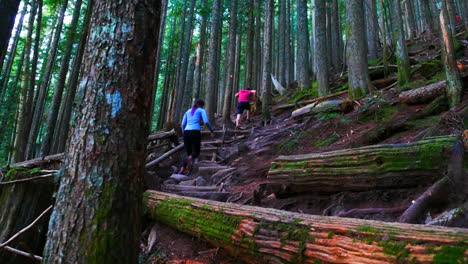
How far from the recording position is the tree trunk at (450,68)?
4.79 metres

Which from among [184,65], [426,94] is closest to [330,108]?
[426,94]

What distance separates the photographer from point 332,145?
19.4ft

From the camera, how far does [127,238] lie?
1.98 meters

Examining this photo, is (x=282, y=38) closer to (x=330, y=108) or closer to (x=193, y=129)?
(x=330, y=108)

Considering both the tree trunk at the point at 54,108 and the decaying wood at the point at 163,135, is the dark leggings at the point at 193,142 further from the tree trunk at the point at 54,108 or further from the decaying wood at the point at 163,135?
the tree trunk at the point at 54,108

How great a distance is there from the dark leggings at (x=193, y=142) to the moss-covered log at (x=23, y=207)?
15.1ft

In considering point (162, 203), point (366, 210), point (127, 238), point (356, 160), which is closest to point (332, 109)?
point (356, 160)

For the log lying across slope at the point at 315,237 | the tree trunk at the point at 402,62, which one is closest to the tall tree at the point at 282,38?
the tree trunk at the point at 402,62

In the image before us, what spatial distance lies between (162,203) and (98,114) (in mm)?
2249

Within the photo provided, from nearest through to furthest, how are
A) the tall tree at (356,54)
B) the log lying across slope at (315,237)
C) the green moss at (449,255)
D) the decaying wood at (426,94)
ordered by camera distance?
the green moss at (449,255), the log lying across slope at (315,237), the decaying wood at (426,94), the tall tree at (356,54)

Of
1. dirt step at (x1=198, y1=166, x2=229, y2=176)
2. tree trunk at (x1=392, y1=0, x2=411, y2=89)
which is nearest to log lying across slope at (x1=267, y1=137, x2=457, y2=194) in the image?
dirt step at (x1=198, y1=166, x2=229, y2=176)

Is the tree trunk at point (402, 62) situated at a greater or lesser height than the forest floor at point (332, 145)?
greater

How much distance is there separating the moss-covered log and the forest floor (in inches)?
52.9

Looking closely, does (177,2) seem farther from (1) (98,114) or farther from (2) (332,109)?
(1) (98,114)
